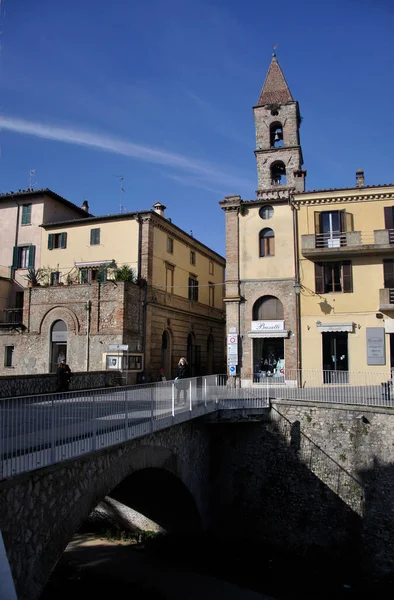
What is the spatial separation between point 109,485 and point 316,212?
62.2ft

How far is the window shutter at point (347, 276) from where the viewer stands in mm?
23630

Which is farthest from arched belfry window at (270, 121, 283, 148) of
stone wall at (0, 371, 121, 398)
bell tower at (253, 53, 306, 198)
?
stone wall at (0, 371, 121, 398)

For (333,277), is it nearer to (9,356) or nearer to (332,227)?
(332,227)

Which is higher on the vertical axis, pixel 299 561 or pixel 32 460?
pixel 32 460

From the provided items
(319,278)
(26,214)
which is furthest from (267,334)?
(26,214)

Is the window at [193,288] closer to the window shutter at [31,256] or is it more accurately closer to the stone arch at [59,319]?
the stone arch at [59,319]

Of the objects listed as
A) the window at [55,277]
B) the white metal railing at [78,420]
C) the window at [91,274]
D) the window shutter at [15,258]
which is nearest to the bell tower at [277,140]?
the window at [91,274]

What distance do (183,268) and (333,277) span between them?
38.0ft

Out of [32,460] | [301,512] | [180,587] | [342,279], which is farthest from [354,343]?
[32,460]

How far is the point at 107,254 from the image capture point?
28.0 meters

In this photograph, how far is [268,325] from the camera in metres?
24.3

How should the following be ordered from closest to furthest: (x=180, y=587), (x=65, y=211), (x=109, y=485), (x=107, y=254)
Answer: (x=109, y=485) < (x=180, y=587) < (x=107, y=254) < (x=65, y=211)

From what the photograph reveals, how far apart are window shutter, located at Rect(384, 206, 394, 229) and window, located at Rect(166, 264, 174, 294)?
13242 millimetres

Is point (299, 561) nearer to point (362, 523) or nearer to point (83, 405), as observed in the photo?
point (362, 523)
